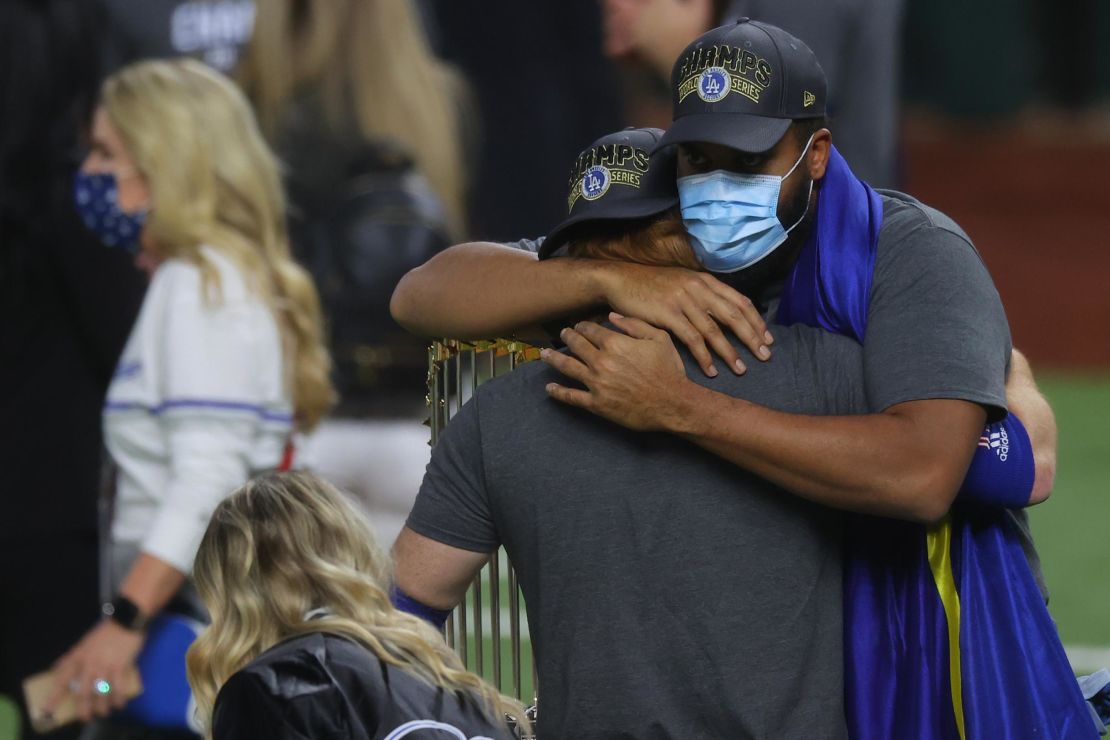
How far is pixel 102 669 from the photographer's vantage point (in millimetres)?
4266

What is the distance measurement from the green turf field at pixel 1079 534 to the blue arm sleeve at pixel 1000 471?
3.35 m

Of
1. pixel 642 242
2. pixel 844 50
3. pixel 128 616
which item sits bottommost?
pixel 128 616

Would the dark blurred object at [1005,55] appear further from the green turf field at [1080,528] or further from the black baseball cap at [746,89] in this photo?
the black baseball cap at [746,89]

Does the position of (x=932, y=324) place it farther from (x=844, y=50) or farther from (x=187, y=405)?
(x=844, y=50)

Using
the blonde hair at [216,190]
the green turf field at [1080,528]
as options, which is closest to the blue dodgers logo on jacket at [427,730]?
the blonde hair at [216,190]

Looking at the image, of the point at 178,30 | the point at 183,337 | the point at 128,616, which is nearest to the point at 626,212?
the point at 183,337

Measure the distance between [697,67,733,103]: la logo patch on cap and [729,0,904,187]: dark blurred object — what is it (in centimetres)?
255

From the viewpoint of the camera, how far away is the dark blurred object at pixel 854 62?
5.20 metres

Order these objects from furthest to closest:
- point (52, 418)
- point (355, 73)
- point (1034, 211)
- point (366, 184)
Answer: point (1034, 211)
point (355, 73)
point (366, 184)
point (52, 418)

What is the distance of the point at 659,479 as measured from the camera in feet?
8.64

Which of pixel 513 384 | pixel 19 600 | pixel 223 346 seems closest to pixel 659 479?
pixel 513 384

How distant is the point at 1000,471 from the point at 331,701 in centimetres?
99

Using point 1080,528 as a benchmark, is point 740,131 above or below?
above

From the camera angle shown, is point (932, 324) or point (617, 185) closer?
point (932, 324)
